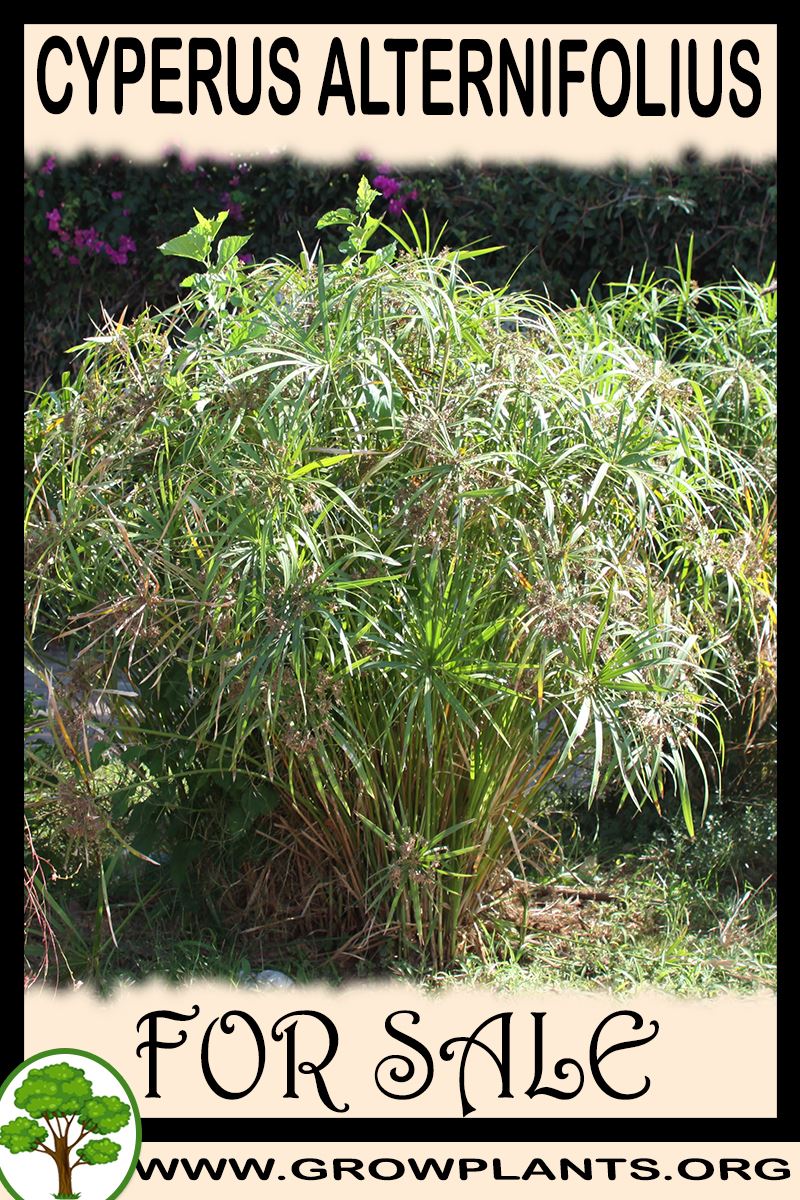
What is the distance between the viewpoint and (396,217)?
5.86m

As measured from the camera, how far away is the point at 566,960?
2955 millimetres

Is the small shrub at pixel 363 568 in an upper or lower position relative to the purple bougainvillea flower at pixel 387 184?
lower

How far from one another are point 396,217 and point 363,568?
3.82 meters

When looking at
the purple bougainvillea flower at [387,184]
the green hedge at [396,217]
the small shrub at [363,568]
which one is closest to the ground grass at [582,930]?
the small shrub at [363,568]

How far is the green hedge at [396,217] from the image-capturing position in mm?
5367

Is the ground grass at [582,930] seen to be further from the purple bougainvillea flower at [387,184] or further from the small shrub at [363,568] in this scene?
the purple bougainvillea flower at [387,184]

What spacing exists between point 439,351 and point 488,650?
0.62m

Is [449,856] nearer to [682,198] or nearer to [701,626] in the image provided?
[701,626]

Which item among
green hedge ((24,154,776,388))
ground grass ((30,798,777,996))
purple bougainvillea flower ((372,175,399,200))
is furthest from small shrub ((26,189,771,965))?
purple bougainvillea flower ((372,175,399,200))

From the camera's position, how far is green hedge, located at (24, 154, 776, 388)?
537cm

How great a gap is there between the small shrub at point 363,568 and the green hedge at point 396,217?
96.9 inches

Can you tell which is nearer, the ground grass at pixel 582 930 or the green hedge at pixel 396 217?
the ground grass at pixel 582 930

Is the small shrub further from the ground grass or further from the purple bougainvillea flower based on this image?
the purple bougainvillea flower

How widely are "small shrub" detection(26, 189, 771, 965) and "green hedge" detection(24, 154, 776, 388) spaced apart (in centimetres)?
246
